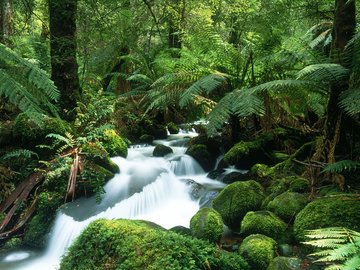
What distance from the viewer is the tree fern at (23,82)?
1.96 metres

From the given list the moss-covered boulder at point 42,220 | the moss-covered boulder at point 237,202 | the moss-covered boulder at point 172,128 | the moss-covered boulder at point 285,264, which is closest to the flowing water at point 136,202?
the moss-covered boulder at point 42,220

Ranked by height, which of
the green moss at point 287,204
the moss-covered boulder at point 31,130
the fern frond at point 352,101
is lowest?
the green moss at point 287,204

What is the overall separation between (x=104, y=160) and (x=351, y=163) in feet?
11.1

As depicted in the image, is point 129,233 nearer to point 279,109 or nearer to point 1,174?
point 1,174

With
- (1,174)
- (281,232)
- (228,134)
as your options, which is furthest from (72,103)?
(281,232)

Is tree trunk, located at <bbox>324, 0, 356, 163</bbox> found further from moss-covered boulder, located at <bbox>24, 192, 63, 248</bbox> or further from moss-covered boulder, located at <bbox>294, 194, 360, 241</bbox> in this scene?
moss-covered boulder, located at <bbox>24, 192, 63, 248</bbox>

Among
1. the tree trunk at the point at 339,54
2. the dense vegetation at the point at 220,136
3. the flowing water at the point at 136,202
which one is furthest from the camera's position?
the flowing water at the point at 136,202

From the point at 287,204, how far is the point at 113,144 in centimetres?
328

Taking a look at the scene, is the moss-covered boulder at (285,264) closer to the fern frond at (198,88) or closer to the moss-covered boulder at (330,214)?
the moss-covered boulder at (330,214)

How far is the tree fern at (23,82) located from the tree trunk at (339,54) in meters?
2.84

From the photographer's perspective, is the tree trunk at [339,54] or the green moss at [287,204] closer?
the green moss at [287,204]

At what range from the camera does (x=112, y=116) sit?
23.2 feet

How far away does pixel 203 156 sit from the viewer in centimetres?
619

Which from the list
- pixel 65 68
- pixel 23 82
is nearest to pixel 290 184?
pixel 23 82
